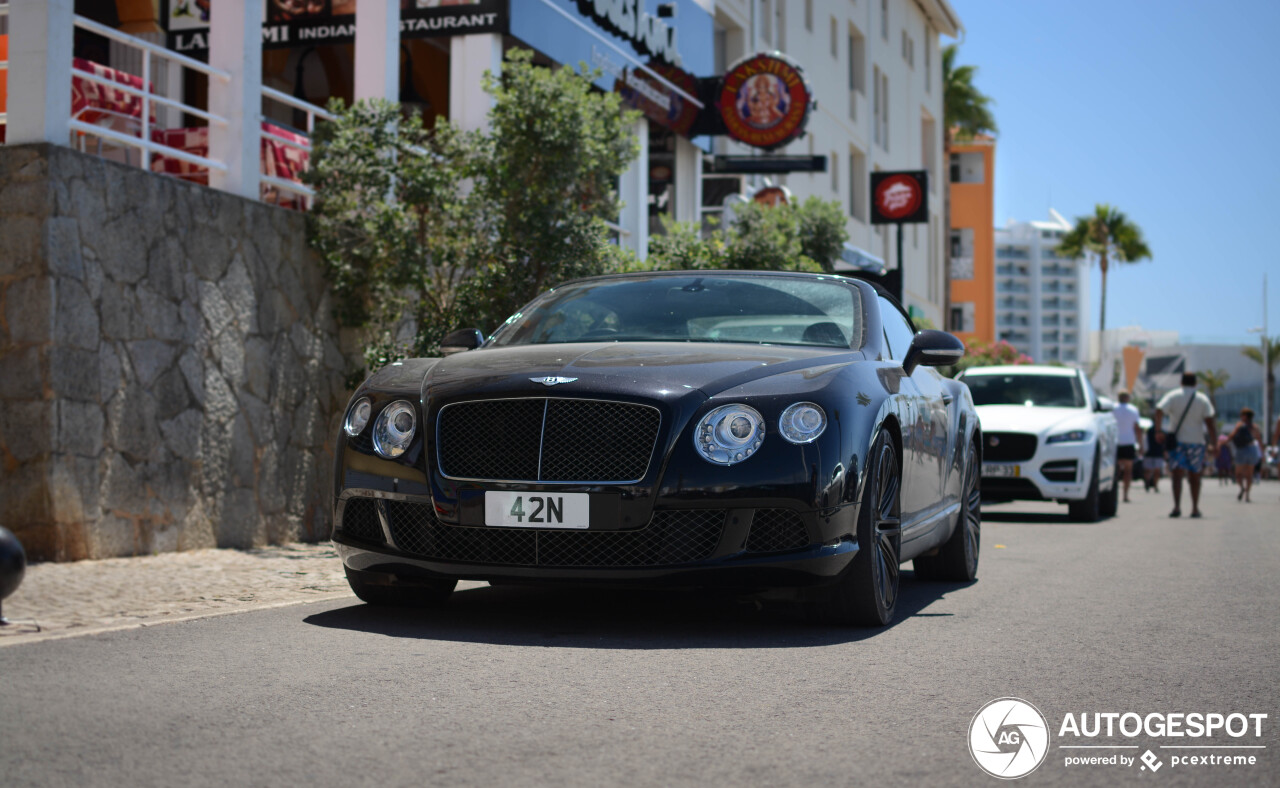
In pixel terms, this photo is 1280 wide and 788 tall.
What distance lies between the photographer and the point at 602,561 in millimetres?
5324

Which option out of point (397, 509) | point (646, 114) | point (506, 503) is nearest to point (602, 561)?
point (506, 503)

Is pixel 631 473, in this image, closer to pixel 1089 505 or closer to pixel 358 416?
pixel 358 416

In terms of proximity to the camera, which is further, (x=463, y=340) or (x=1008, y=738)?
(x=463, y=340)

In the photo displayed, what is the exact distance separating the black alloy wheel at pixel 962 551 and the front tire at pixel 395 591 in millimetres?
2875

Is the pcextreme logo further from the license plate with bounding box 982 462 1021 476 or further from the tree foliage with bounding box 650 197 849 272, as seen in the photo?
the license plate with bounding box 982 462 1021 476

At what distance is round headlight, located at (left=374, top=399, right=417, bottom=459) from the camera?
5574 millimetres

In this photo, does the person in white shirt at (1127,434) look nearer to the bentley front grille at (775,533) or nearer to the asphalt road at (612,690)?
the asphalt road at (612,690)

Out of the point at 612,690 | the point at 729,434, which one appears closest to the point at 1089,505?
the point at 729,434

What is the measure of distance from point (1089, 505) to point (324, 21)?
9.81 m

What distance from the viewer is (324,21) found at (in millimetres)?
15961

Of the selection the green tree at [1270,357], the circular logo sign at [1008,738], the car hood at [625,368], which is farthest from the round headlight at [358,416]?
the green tree at [1270,357]

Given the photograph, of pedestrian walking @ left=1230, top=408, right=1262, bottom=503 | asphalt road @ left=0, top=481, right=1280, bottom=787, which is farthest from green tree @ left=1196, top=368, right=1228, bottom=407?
asphalt road @ left=0, top=481, right=1280, bottom=787

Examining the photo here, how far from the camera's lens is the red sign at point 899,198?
101ft

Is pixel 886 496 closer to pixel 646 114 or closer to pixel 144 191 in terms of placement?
pixel 144 191
